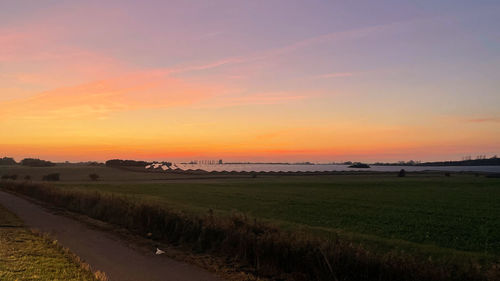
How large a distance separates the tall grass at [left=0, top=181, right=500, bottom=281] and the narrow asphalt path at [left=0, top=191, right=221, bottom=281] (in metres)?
1.54

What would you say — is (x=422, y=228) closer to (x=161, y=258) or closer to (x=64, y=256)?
(x=161, y=258)

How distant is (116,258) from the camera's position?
40.5ft

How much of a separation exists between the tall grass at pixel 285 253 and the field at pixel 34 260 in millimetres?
3829

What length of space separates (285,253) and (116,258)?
5.08m

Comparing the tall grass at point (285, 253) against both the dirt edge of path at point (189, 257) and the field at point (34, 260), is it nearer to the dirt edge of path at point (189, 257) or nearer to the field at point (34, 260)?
the dirt edge of path at point (189, 257)

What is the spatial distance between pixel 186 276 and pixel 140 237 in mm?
6287

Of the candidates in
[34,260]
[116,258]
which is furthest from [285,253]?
[34,260]

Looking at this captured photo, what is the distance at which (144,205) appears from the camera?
1888cm

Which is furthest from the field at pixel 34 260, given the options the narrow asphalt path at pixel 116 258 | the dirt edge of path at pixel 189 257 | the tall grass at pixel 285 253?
the tall grass at pixel 285 253

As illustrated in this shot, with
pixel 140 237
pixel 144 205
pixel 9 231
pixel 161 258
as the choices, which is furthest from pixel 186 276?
pixel 9 231

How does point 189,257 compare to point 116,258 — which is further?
point 189,257

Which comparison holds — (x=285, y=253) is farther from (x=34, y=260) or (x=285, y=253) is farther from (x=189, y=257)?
(x=34, y=260)

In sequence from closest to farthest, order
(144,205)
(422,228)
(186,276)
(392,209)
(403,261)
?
(403,261) < (186,276) < (144,205) < (422,228) < (392,209)

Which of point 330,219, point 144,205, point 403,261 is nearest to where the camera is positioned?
point 403,261
